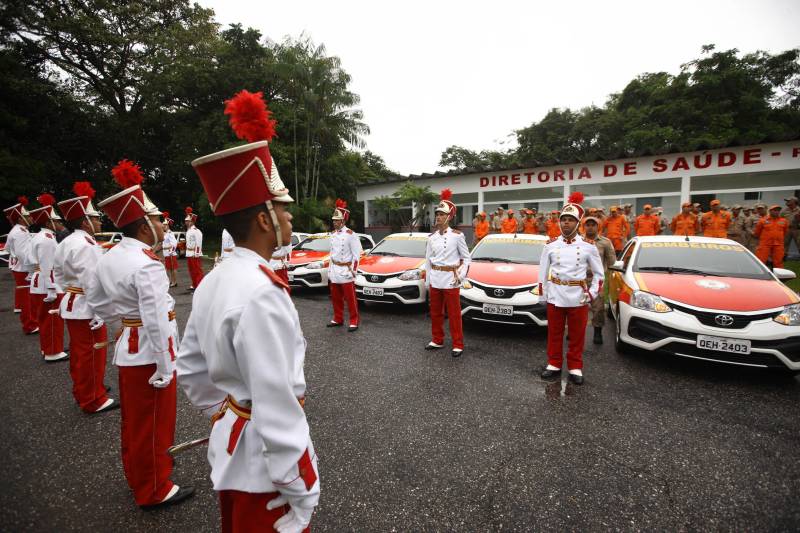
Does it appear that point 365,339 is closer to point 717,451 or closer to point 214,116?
point 717,451

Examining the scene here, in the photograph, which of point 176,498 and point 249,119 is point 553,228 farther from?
point 249,119

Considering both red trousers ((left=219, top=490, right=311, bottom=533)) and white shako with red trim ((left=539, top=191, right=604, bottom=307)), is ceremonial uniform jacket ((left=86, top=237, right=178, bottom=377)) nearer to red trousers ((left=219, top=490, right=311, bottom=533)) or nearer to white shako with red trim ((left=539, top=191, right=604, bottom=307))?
red trousers ((left=219, top=490, right=311, bottom=533))

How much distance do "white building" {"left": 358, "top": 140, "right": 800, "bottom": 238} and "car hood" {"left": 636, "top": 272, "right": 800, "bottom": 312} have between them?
43.2 ft

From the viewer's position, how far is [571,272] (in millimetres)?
4383

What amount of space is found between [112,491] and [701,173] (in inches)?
755

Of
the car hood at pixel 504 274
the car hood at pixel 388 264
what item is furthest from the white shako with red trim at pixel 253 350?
the car hood at pixel 388 264

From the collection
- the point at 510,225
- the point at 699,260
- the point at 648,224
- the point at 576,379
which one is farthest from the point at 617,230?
the point at 576,379

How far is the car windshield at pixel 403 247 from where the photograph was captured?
8.35 metres

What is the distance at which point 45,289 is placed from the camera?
218 inches

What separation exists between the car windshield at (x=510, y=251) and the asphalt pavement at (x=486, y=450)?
2.36m

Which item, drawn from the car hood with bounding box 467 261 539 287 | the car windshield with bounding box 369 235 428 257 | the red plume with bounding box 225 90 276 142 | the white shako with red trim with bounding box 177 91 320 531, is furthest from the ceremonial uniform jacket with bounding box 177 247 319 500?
the car windshield with bounding box 369 235 428 257

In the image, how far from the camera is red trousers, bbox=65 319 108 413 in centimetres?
364

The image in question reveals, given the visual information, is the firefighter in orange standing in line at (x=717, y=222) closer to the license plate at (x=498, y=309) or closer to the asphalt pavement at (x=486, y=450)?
the asphalt pavement at (x=486, y=450)

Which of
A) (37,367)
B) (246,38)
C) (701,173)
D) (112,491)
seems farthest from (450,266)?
(246,38)
